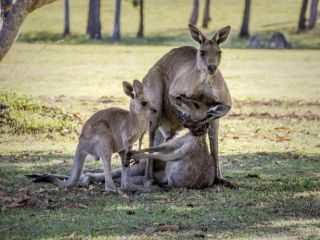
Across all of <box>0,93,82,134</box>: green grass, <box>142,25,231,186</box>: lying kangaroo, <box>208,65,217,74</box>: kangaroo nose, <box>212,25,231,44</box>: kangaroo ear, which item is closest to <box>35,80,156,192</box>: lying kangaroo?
<box>142,25,231,186</box>: lying kangaroo

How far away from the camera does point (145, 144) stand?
1455 cm

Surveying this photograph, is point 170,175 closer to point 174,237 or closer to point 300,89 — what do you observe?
point 174,237

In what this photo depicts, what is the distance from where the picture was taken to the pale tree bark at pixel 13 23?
31.2 ft

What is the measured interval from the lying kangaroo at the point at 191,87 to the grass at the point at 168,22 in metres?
37.6

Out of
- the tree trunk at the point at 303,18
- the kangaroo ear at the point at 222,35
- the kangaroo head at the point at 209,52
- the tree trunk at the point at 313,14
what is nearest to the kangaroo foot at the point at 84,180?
the kangaroo head at the point at 209,52

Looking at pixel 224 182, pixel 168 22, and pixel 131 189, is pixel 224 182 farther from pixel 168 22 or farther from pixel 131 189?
pixel 168 22

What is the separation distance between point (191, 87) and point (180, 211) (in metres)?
2.14

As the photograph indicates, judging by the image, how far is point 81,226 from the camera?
7676mm

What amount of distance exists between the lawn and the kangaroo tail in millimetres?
164

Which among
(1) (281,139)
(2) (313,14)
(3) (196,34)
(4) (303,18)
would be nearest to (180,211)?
(3) (196,34)

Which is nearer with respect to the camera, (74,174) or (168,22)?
(74,174)

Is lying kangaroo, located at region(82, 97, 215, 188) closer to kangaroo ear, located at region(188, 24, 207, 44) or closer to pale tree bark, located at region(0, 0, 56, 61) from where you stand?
kangaroo ear, located at region(188, 24, 207, 44)

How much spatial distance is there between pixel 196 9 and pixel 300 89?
36442 mm

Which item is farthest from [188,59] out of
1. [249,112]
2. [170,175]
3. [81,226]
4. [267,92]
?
[267,92]
